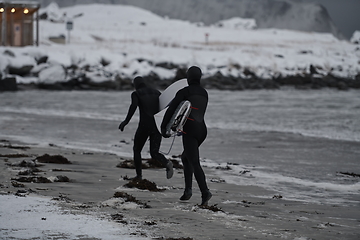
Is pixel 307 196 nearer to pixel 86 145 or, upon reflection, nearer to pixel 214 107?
pixel 86 145

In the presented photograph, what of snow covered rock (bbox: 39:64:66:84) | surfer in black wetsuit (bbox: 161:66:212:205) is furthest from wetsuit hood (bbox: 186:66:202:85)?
snow covered rock (bbox: 39:64:66:84)

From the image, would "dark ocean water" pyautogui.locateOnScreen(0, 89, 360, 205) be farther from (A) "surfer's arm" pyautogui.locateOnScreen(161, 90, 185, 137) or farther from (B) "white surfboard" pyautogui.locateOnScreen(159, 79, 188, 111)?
(A) "surfer's arm" pyautogui.locateOnScreen(161, 90, 185, 137)

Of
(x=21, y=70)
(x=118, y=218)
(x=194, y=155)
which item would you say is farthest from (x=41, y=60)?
(x=118, y=218)

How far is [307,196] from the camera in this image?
8.76 meters

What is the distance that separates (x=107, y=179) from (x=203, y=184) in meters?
2.46

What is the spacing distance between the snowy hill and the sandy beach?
102ft

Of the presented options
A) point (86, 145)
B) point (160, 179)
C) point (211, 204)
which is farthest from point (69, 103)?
point (211, 204)

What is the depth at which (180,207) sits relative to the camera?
7141 millimetres

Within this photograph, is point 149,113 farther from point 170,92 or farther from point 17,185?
point 17,185

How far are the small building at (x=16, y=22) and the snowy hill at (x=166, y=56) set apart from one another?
2.00 m

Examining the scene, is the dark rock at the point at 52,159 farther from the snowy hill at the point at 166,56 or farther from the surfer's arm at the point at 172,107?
the snowy hill at the point at 166,56

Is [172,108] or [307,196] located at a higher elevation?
[172,108]

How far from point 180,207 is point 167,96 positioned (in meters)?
1.93

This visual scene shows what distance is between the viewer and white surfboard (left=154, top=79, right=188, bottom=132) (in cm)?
797
